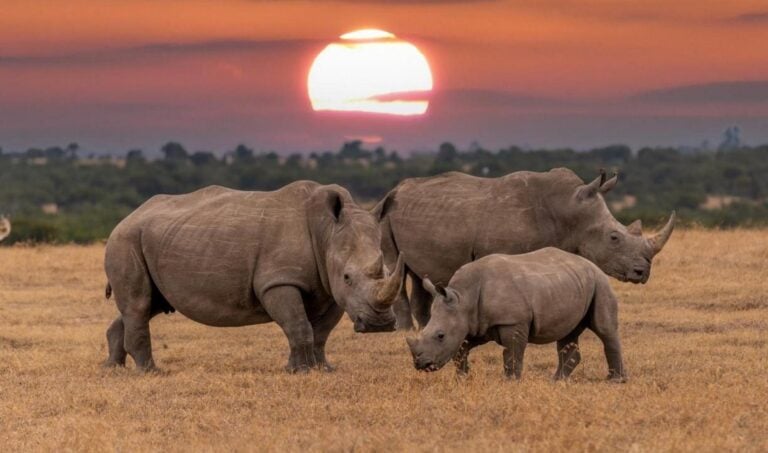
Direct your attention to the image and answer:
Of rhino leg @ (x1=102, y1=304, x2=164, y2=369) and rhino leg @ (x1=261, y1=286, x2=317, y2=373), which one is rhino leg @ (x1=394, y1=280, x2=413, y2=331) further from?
rhino leg @ (x1=261, y1=286, x2=317, y2=373)

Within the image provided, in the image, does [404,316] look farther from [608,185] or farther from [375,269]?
[375,269]

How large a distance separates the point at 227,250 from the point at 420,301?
3498 millimetres

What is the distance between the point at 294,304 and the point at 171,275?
4.06ft

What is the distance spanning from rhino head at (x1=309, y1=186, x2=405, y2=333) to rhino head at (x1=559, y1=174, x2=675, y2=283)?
2.73 metres

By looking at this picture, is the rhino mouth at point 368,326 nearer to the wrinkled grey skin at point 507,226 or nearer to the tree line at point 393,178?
the wrinkled grey skin at point 507,226

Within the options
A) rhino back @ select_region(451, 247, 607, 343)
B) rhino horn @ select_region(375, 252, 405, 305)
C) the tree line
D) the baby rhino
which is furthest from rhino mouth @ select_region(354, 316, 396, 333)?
the tree line

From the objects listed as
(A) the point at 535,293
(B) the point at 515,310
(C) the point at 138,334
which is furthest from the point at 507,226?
(C) the point at 138,334

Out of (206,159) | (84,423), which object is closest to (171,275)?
(84,423)

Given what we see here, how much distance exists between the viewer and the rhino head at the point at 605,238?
1279cm

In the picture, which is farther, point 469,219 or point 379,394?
point 469,219

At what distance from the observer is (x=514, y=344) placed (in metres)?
10.1

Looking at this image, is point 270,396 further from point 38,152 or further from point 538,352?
point 38,152

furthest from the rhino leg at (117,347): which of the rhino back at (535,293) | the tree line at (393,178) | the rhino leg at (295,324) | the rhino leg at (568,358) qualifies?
the tree line at (393,178)

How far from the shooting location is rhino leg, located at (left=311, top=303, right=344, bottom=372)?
449 inches
